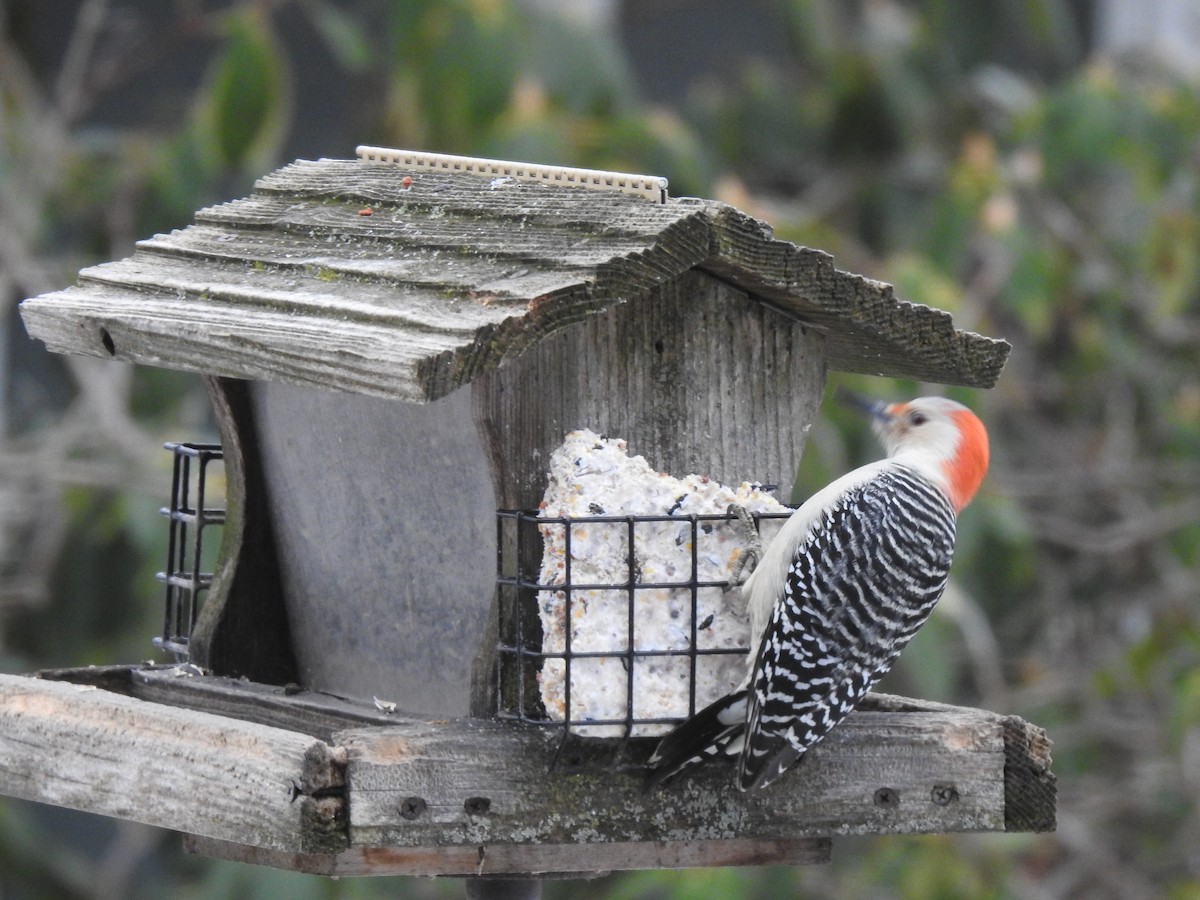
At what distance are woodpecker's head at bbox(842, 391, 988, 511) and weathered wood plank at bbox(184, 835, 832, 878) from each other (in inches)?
24.7

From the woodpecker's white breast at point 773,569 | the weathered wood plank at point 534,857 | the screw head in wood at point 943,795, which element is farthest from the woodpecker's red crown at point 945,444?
the weathered wood plank at point 534,857

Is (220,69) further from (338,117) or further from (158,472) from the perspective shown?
(338,117)

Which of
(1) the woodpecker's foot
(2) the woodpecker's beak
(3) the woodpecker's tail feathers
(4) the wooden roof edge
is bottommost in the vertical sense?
(3) the woodpecker's tail feathers

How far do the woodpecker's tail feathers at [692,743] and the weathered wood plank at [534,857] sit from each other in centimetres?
12

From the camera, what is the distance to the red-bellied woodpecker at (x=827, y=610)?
7.51ft

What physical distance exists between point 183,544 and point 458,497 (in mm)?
838

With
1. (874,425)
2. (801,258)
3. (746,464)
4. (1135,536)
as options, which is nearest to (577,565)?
(746,464)

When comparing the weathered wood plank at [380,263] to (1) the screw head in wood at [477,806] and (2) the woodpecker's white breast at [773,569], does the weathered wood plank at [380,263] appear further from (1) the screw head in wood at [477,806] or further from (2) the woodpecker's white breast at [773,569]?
(1) the screw head in wood at [477,806]

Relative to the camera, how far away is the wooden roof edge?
7.79 ft

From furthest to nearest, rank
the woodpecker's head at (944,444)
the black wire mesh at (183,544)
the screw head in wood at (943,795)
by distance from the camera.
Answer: the black wire mesh at (183,544), the woodpecker's head at (944,444), the screw head in wood at (943,795)

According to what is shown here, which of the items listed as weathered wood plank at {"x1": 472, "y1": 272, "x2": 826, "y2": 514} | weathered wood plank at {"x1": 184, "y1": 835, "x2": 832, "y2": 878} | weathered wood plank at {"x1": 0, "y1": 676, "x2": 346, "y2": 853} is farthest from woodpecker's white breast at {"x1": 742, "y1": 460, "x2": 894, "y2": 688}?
weathered wood plank at {"x1": 0, "y1": 676, "x2": 346, "y2": 853}

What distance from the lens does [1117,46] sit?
740 cm

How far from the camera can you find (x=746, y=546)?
245 centimetres

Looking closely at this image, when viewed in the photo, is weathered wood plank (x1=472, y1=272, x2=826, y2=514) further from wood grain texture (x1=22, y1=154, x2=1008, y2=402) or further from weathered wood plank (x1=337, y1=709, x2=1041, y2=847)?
weathered wood plank (x1=337, y1=709, x2=1041, y2=847)
